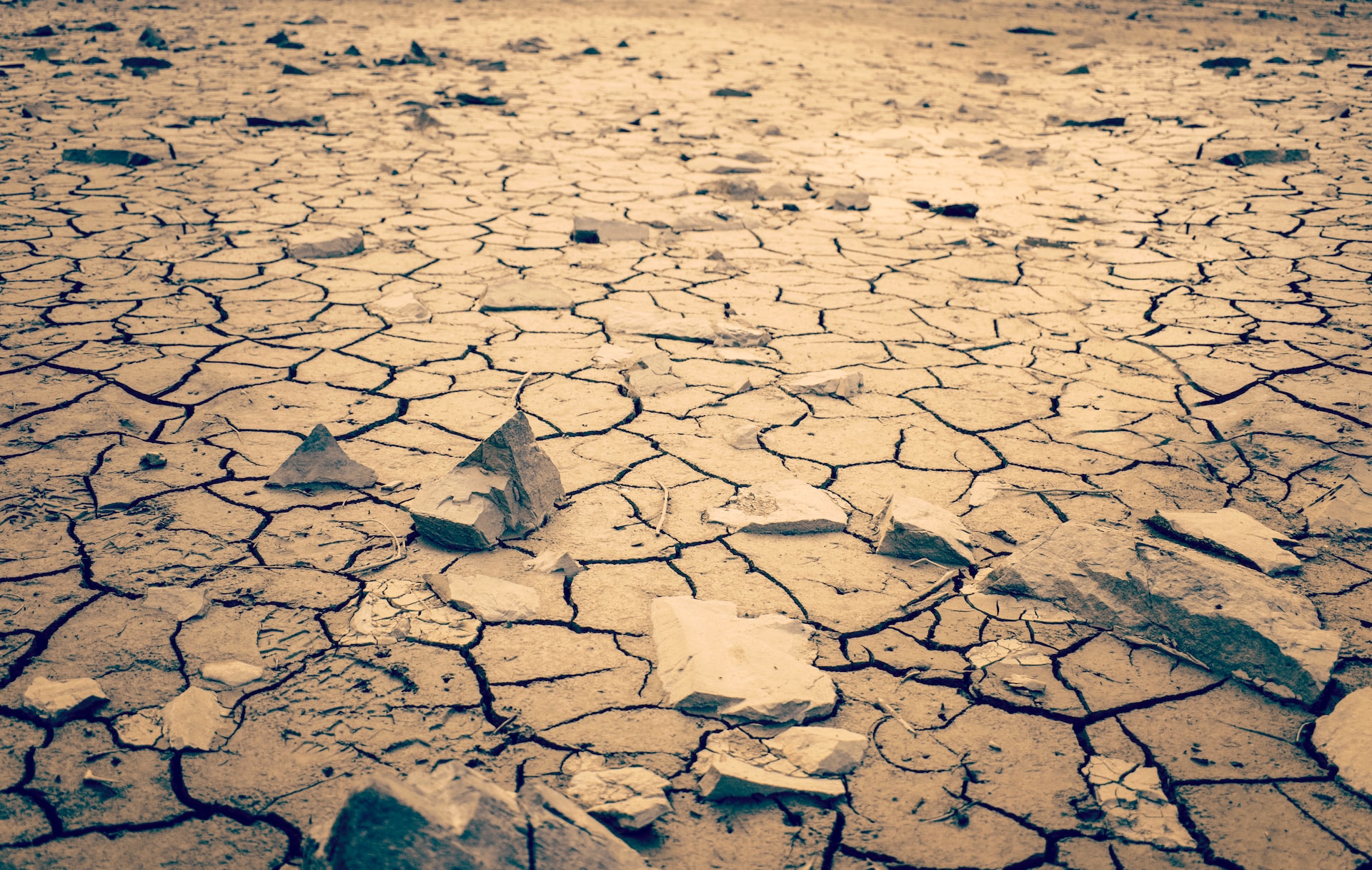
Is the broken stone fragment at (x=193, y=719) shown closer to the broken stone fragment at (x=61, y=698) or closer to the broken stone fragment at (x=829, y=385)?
the broken stone fragment at (x=61, y=698)

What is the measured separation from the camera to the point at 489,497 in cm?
191

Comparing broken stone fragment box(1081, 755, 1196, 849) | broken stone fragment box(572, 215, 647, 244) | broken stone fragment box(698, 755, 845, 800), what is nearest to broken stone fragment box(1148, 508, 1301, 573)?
Result: broken stone fragment box(1081, 755, 1196, 849)

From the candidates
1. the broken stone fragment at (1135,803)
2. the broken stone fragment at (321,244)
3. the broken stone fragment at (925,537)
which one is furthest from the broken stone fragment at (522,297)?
the broken stone fragment at (1135,803)

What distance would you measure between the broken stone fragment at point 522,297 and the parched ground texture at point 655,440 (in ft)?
0.27

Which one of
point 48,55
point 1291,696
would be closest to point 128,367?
point 1291,696

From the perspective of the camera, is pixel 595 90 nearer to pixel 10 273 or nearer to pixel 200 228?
pixel 200 228

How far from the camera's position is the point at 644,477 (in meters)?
2.19

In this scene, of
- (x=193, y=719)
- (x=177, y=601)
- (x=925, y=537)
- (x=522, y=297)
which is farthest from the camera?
(x=522, y=297)

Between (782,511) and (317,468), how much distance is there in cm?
112

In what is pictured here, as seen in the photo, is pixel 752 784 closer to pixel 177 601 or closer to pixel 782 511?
pixel 782 511

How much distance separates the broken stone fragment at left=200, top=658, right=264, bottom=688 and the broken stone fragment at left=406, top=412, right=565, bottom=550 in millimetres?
466

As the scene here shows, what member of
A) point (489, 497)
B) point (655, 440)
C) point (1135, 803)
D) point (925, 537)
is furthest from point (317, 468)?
point (1135, 803)

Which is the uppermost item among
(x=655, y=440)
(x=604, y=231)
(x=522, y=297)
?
(x=604, y=231)

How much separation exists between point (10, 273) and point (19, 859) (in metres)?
2.80
